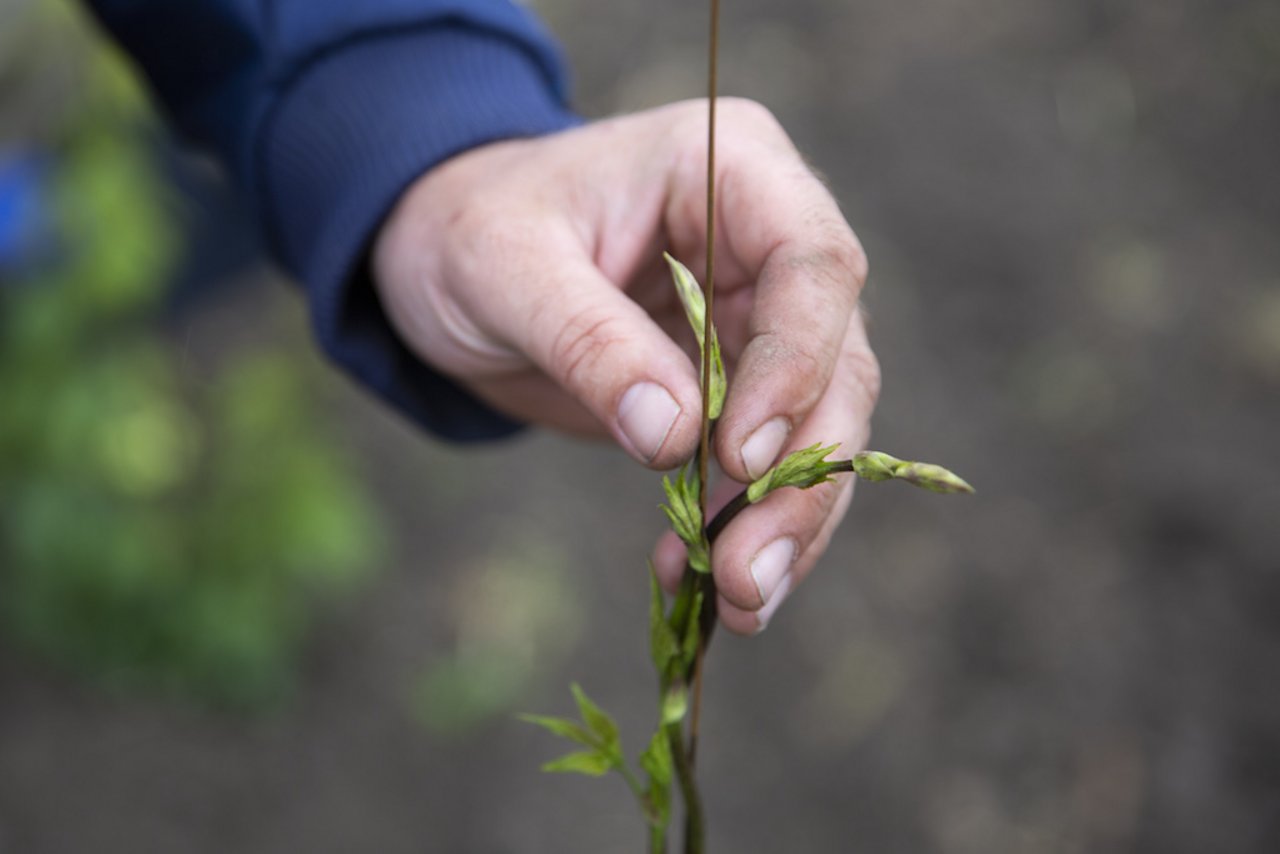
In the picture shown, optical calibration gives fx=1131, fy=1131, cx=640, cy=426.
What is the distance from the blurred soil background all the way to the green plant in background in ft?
4.90

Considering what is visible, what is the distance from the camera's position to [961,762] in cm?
245

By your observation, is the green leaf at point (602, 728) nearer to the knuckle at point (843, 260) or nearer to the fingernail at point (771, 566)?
the fingernail at point (771, 566)

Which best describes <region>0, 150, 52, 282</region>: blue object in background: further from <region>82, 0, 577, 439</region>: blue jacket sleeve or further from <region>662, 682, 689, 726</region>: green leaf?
<region>662, 682, 689, 726</region>: green leaf

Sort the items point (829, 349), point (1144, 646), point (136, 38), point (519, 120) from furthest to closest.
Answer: point (1144, 646)
point (136, 38)
point (519, 120)
point (829, 349)

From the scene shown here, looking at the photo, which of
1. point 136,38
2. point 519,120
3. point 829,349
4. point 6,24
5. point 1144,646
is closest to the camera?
point 829,349

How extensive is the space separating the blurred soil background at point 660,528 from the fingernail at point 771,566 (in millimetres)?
1542

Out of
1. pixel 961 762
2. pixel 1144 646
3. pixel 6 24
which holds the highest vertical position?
pixel 6 24

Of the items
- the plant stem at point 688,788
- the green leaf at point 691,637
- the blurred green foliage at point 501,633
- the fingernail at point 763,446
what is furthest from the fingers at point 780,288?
the blurred green foliage at point 501,633

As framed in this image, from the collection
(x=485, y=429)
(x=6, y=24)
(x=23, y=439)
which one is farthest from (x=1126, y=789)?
(x=6, y=24)

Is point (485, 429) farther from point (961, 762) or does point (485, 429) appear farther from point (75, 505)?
point (961, 762)

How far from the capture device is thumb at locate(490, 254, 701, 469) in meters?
0.99

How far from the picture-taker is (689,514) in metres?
0.89

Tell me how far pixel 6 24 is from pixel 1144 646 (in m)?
2.76

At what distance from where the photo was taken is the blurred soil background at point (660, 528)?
2.33 m
